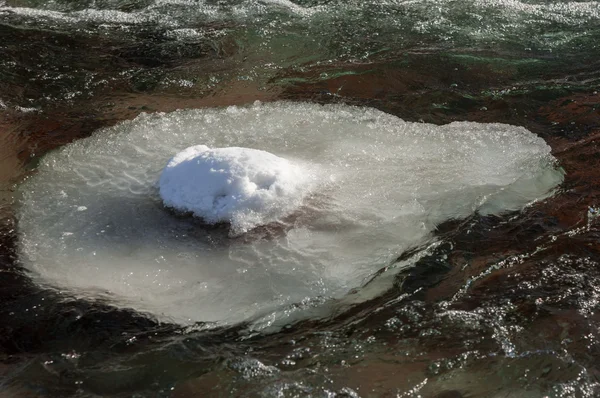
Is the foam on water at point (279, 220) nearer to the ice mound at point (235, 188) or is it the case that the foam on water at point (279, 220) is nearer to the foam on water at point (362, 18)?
the ice mound at point (235, 188)

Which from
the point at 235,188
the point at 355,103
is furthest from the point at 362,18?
the point at 235,188

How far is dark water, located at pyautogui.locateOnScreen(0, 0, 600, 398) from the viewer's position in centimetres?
215

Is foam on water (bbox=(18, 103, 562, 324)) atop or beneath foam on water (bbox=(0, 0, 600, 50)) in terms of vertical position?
beneath

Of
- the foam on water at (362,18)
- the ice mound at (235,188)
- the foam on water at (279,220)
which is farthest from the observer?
the foam on water at (362,18)

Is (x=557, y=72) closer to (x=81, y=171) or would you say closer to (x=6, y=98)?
(x=81, y=171)

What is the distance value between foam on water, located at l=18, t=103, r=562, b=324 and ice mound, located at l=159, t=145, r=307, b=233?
0.20 feet

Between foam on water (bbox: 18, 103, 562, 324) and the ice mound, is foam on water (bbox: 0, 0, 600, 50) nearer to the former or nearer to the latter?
foam on water (bbox: 18, 103, 562, 324)

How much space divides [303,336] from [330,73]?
252cm

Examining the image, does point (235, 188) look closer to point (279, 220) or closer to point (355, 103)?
point (279, 220)

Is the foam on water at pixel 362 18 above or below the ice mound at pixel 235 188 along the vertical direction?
above

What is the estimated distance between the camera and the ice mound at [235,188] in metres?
2.84

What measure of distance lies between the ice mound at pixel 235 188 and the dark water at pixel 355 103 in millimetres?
633

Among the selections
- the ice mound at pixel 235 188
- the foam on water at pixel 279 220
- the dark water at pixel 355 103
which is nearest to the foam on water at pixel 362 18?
the dark water at pixel 355 103

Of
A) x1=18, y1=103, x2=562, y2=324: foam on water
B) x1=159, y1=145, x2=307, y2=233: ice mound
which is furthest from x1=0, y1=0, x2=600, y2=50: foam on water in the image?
x1=159, y1=145, x2=307, y2=233: ice mound
